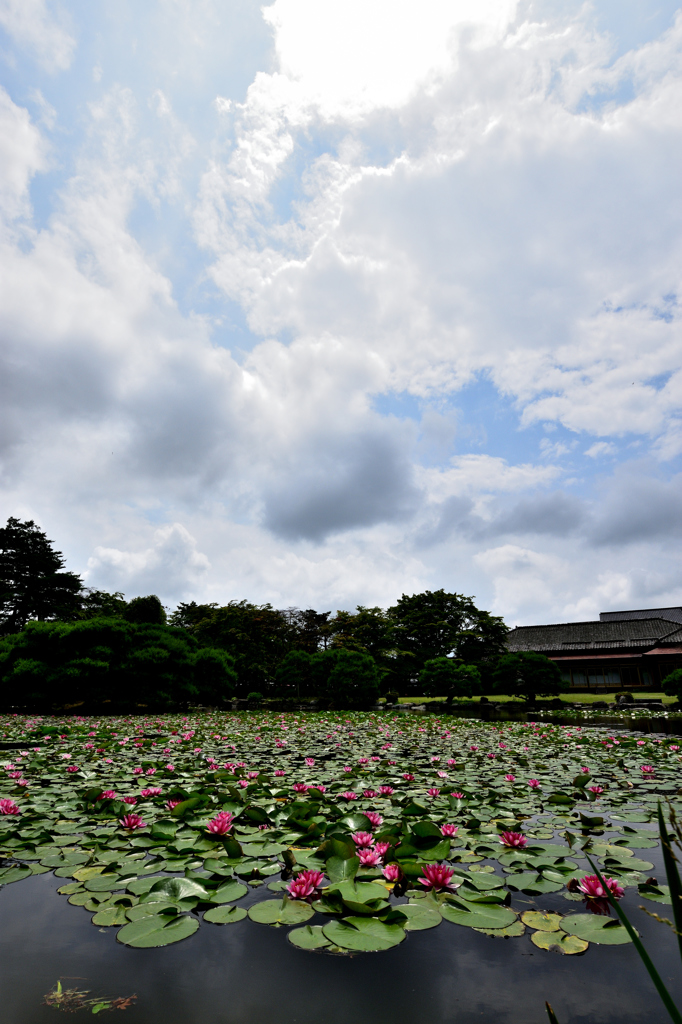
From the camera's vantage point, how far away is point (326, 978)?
1.75 metres

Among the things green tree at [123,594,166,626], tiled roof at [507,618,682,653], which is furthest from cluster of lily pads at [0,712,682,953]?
tiled roof at [507,618,682,653]

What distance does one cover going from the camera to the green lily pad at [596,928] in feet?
6.23

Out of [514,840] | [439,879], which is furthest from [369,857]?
[514,840]

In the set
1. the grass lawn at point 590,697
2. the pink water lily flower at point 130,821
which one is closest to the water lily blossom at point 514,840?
the pink water lily flower at point 130,821

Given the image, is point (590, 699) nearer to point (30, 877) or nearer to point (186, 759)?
point (186, 759)

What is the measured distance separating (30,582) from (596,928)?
34.5 m

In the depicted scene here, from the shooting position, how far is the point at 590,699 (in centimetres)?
2219

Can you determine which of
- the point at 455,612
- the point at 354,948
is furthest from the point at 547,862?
the point at 455,612

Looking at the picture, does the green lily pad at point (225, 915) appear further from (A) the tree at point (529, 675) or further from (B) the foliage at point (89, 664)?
(A) the tree at point (529, 675)

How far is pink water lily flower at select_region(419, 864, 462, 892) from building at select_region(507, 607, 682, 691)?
24.6 m

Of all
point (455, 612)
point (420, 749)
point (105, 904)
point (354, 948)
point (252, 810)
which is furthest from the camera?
point (455, 612)

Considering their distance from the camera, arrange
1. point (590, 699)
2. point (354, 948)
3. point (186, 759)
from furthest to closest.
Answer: point (590, 699)
point (186, 759)
point (354, 948)

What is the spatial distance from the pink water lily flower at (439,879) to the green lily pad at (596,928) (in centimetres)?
48

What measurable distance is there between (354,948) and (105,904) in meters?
1.19
